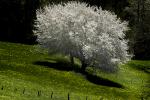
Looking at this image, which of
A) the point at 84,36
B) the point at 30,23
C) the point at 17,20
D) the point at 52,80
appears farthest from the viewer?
the point at 17,20

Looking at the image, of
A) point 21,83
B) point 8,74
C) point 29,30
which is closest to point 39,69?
point 8,74

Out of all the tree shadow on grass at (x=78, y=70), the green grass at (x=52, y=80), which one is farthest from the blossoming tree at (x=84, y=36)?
the green grass at (x=52, y=80)

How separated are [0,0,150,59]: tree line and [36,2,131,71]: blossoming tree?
111 ft

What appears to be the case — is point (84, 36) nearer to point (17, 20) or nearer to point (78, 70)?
point (78, 70)

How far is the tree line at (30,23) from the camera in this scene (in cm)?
12038

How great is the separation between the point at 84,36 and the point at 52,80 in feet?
47.3

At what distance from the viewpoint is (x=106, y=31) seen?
3275 inches

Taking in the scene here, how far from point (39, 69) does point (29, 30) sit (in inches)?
1910

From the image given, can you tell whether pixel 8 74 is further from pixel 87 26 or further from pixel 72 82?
pixel 87 26

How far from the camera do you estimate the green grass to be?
192ft

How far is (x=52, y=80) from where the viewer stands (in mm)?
70000

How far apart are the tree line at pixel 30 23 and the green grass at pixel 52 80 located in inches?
1035

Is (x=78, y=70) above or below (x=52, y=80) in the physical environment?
above

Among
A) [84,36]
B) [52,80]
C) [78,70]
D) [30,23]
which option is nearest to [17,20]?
[30,23]
